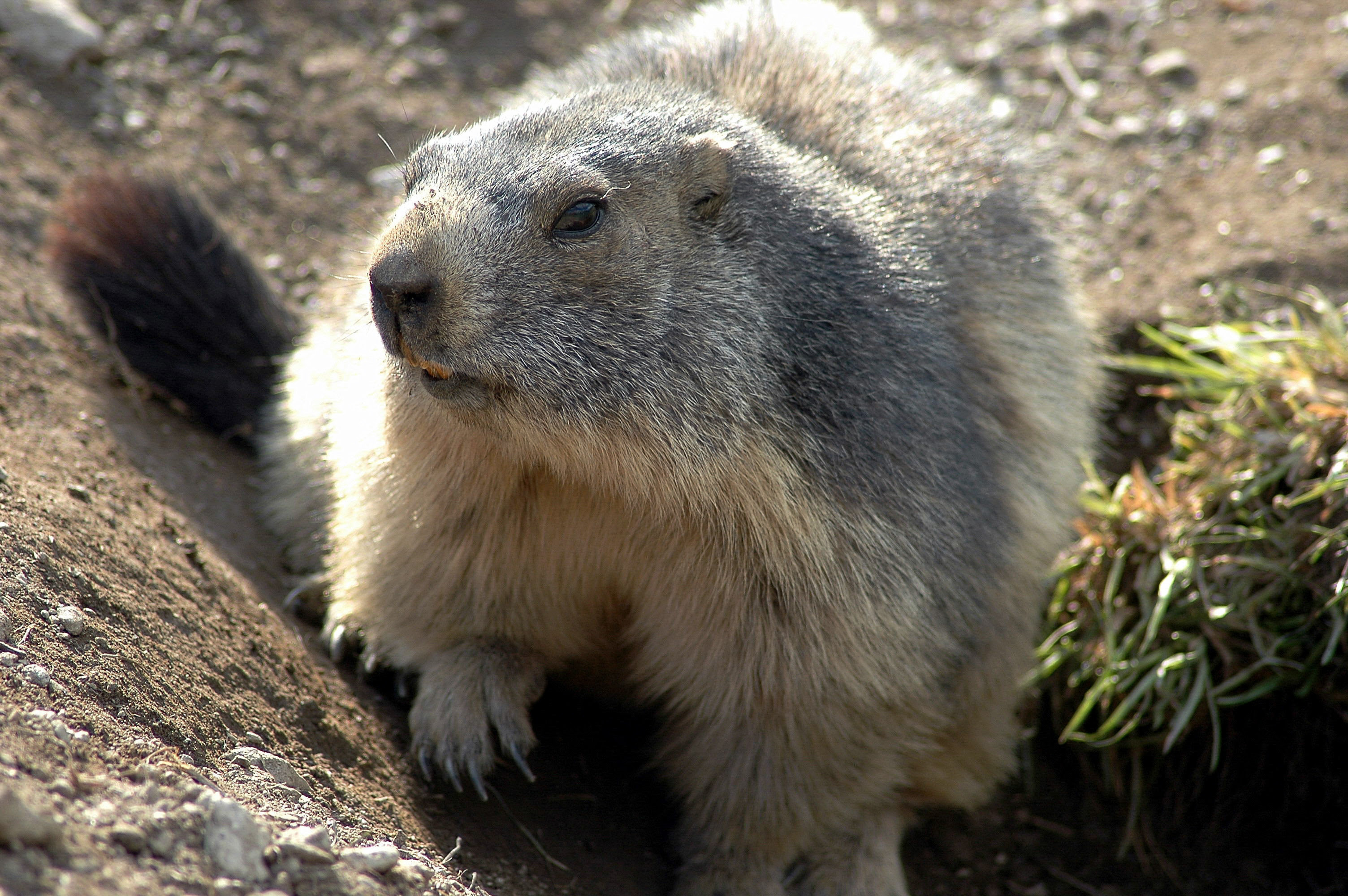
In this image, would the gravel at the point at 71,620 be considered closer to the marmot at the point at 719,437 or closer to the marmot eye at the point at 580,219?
the marmot at the point at 719,437

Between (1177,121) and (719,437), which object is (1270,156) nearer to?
(1177,121)

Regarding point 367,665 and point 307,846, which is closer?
point 307,846

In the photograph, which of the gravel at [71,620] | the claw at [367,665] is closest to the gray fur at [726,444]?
the claw at [367,665]

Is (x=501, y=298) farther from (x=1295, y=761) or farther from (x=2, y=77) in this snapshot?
(x=2, y=77)

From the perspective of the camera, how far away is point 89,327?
5.06 m

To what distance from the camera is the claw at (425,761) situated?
397 cm

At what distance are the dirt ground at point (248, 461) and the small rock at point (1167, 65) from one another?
22 mm

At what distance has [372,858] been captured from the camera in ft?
9.43

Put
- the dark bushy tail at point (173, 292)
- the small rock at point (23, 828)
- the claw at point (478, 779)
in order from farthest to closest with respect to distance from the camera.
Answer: the dark bushy tail at point (173, 292) → the claw at point (478, 779) → the small rock at point (23, 828)

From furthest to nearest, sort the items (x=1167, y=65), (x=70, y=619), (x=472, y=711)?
1. (x=1167, y=65)
2. (x=472, y=711)
3. (x=70, y=619)

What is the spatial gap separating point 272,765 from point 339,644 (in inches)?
47.1

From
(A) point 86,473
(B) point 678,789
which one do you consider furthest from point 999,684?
(A) point 86,473

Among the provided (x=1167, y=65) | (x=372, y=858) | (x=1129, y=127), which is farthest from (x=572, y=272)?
(x=1167, y=65)

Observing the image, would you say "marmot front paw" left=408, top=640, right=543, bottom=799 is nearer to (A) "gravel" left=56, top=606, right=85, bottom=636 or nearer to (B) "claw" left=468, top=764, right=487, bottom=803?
(B) "claw" left=468, top=764, right=487, bottom=803
